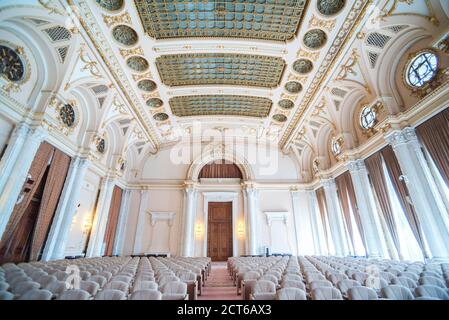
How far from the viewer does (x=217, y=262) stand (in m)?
14.0

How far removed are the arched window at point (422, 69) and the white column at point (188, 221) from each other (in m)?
13.4

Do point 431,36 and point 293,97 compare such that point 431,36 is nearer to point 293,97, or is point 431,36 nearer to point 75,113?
point 293,97

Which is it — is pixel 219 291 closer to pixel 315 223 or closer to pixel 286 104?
pixel 286 104

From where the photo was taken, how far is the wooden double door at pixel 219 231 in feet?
47.6

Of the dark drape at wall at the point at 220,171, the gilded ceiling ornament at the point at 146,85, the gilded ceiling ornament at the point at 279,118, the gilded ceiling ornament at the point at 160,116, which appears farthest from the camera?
the dark drape at wall at the point at 220,171

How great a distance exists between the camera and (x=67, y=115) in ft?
29.7

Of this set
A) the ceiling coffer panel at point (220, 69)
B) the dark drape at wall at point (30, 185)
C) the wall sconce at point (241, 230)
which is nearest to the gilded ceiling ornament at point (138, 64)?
the ceiling coffer panel at point (220, 69)

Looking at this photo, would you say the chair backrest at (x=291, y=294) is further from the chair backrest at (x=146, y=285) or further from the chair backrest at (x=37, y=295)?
the chair backrest at (x=37, y=295)

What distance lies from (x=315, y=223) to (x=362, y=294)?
13.1m

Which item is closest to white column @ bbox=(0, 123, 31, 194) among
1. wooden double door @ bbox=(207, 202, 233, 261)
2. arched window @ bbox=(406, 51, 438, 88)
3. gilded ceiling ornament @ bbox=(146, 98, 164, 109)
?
gilded ceiling ornament @ bbox=(146, 98, 164, 109)

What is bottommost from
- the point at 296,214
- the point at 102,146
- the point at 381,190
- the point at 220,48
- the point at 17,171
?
the point at 296,214

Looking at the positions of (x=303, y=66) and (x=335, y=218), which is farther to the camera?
(x=335, y=218)

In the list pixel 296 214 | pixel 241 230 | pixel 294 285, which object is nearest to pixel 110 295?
pixel 294 285
